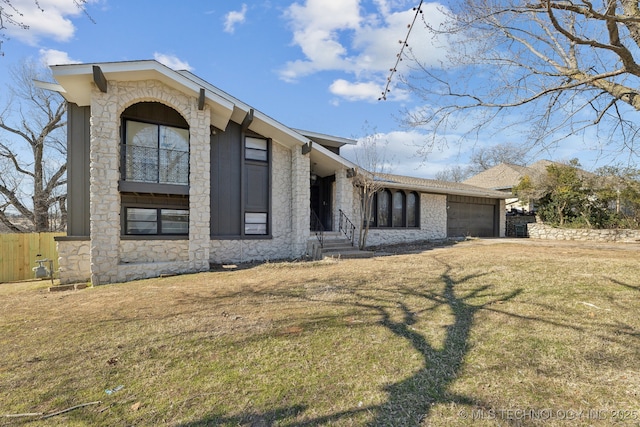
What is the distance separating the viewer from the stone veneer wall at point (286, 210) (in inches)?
450

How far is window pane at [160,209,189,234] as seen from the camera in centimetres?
1001

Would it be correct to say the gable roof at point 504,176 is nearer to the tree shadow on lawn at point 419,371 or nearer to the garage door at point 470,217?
the garage door at point 470,217

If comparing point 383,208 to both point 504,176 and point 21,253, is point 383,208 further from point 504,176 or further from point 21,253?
point 504,176

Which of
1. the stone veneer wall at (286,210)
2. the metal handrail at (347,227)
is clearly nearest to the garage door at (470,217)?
the metal handrail at (347,227)

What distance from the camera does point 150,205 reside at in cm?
985

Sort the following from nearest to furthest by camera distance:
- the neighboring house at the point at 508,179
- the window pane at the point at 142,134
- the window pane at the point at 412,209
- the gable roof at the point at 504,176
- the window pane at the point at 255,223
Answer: the window pane at the point at 142,134
the window pane at the point at 255,223
the window pane at the point at 412,209
the neighboring house at the point at 508,179
the gable roof at the point at 504,176

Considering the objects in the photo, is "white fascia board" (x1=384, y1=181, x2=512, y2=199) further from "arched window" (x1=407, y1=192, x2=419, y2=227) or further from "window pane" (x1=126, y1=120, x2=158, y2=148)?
"window pane" (x1=126, y1=120, x2=158, y2=148)

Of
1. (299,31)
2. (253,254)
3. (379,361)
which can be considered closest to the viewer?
(379,361)

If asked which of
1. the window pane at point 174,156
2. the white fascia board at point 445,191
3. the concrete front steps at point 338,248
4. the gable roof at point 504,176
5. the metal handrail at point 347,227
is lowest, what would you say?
the concrete front steps at point 338,248

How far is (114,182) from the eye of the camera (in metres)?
8.62

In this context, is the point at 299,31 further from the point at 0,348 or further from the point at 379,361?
the point at 0,348

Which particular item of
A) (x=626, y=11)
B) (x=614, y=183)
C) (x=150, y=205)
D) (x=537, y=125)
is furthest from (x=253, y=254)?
(x=614, y=183)

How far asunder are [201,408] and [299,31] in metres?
7.96

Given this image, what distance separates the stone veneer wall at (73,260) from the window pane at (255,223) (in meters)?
4.65
